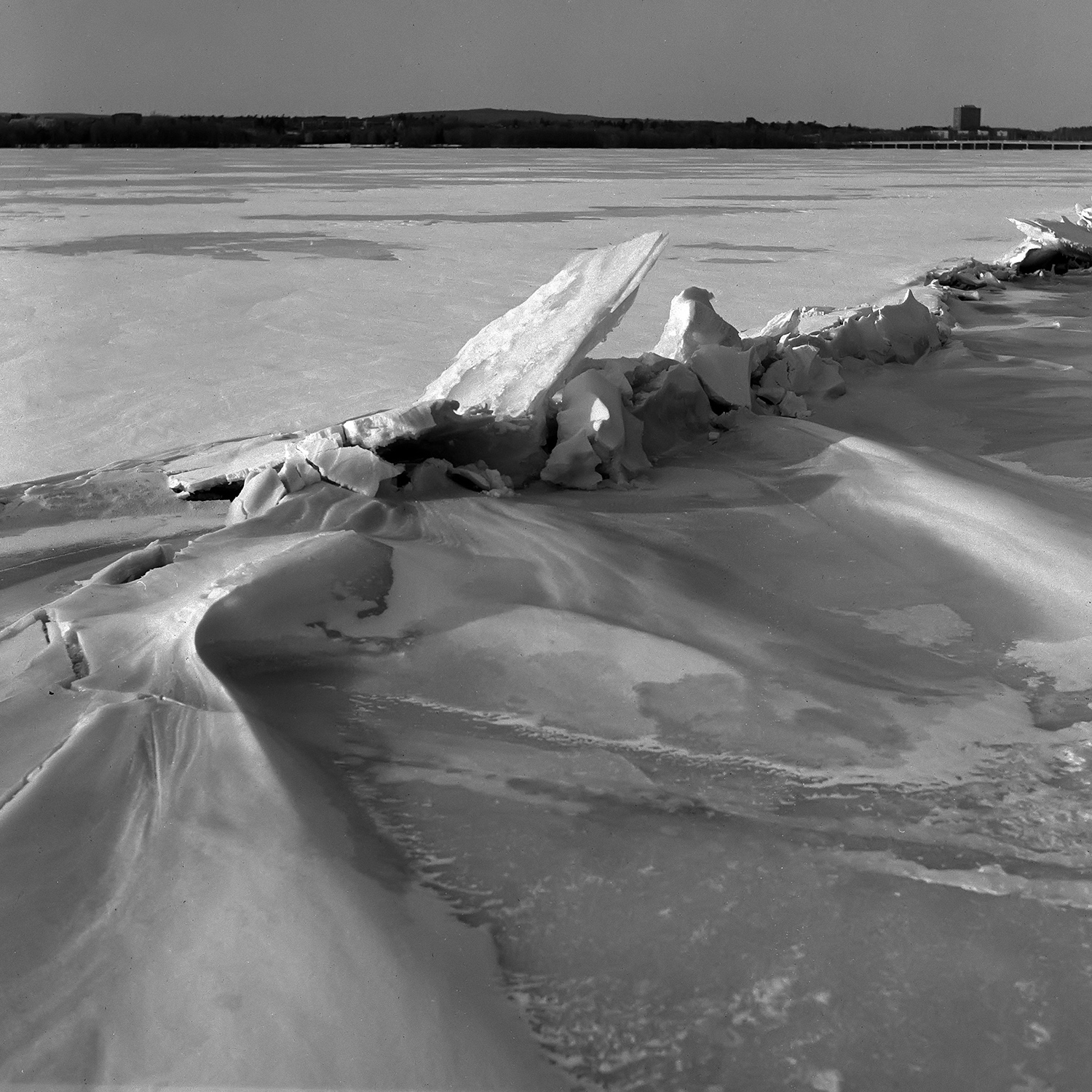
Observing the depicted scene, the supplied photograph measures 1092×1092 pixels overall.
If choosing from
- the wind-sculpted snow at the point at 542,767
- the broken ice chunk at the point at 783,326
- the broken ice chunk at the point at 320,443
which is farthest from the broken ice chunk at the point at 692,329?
the broken ice chunk at the point at 320,443

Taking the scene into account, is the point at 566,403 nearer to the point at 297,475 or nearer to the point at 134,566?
the point at 297,475

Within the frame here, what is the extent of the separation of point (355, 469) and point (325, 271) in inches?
137

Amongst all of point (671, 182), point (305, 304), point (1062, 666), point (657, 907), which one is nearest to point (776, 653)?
point (1062, 666)

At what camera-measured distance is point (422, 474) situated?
7.16 feet

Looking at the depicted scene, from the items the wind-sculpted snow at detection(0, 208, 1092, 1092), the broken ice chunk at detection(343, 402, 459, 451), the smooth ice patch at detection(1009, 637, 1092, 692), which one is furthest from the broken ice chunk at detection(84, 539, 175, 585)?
the smooth ice patch at detection(1009, 637, 1092, 692)

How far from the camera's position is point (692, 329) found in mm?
3006

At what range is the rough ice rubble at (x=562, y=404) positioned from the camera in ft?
7.16

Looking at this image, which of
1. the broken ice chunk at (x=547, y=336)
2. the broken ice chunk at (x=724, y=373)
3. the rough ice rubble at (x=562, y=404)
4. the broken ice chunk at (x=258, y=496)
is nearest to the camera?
the broken ice chunk at (x=258, y=496)

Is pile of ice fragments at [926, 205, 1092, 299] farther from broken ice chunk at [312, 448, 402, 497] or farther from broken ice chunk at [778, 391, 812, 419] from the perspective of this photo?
broken ice chunk at [312, 448, 402, 497]

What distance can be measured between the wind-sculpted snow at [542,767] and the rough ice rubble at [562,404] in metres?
0.01

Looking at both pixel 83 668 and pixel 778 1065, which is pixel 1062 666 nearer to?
pixel 778 1065

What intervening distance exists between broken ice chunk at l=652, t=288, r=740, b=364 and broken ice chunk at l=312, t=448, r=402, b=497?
42.9 inches

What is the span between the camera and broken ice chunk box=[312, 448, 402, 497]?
6.84 feet

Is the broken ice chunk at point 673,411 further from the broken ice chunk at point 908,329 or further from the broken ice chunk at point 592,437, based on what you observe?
the broken ice chunk at point 908,329
